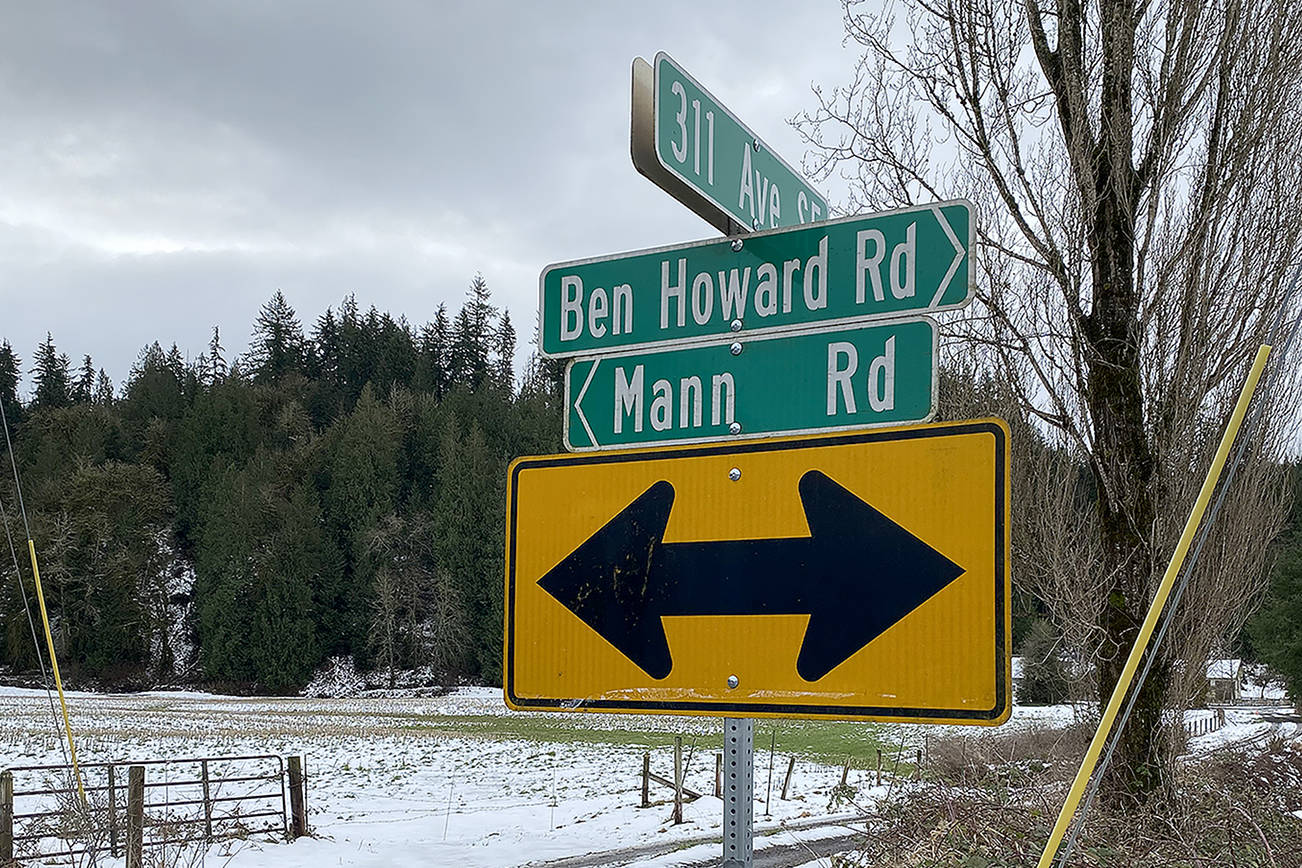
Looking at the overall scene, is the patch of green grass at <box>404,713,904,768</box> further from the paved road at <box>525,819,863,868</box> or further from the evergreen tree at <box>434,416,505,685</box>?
the evergreen tree at <box>434,416,505,685</box>

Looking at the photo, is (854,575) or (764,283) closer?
(854,575)

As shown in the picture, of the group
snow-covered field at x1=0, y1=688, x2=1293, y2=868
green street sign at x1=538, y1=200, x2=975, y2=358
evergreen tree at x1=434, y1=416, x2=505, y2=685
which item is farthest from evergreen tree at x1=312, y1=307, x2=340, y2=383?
green street sign at x1=538, y1=200, x2=975, y2=358

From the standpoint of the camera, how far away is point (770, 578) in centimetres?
224

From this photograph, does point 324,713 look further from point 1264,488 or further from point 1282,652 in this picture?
point 1264,488

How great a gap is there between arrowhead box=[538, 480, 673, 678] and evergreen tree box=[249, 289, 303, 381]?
96360mm

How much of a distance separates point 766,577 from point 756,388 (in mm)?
419

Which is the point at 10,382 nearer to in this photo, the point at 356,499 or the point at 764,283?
the point at 356,499

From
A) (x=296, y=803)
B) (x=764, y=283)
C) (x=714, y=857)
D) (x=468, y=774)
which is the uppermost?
(x=764, y=283)

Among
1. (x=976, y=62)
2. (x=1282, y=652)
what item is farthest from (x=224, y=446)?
(x=976, y=62)

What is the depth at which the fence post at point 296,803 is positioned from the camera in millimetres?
14305

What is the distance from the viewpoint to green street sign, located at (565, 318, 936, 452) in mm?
2307

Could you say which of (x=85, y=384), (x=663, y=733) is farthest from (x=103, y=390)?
(x=663, y=733)

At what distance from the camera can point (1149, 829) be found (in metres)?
7.42

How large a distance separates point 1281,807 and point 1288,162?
15.6ft
